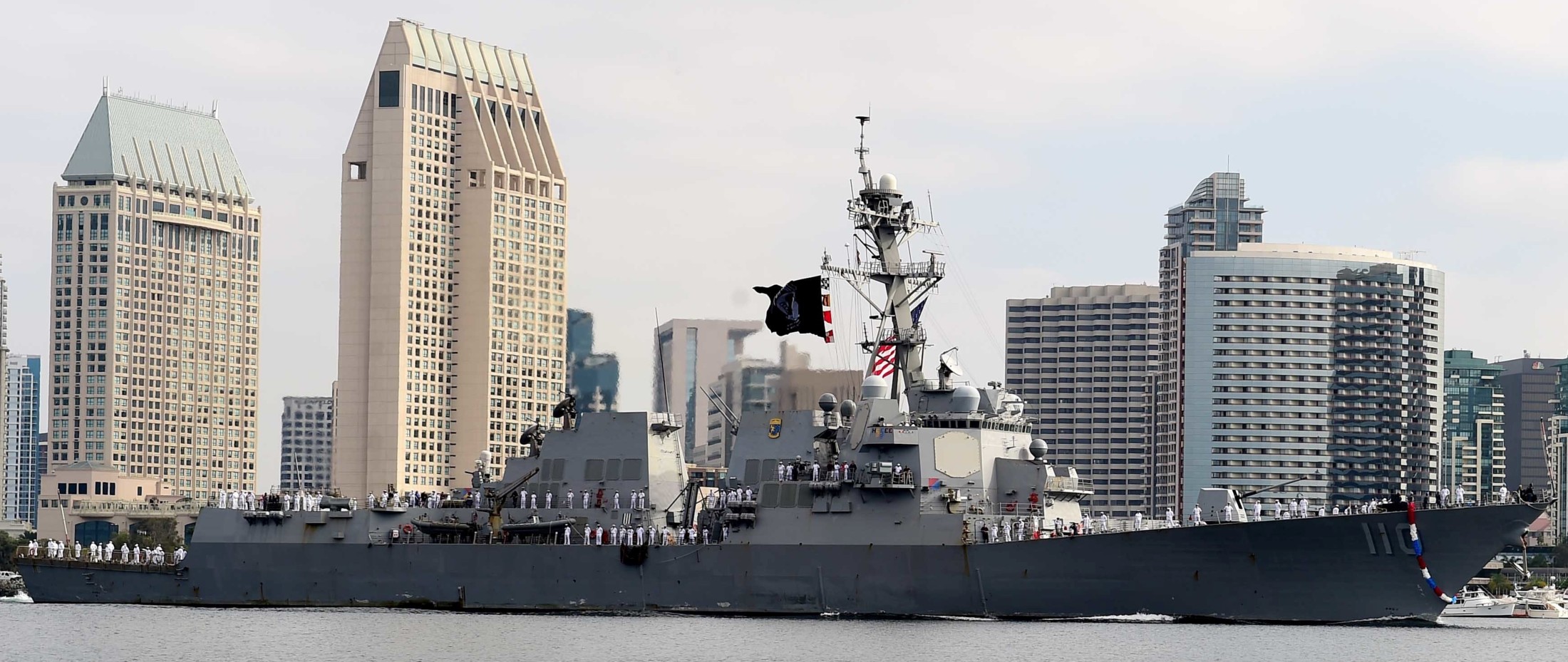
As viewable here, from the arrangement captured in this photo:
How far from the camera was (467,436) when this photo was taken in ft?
320

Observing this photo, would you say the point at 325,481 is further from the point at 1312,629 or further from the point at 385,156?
the point at 1312,629

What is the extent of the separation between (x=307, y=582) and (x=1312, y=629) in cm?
2321

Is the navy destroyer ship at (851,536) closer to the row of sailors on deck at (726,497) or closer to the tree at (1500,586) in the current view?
the row of sailors on deck at (726,497)

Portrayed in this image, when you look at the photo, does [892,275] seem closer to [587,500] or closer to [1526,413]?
[587,500]

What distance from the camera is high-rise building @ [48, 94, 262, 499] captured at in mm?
117938

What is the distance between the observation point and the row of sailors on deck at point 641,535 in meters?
45.4

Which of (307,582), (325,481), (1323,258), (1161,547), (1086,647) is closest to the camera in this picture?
(1086,647)

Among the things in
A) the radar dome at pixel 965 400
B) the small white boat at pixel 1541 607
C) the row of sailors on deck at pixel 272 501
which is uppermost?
the radar dome at pixel 965 400

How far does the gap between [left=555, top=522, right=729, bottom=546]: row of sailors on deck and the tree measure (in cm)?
5128

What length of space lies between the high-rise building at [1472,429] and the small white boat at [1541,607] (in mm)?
51940

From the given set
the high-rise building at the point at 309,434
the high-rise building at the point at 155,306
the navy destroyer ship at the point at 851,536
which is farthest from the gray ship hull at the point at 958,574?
the high-rise building at the point at 309,434

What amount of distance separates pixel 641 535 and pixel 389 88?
5572 centimetres

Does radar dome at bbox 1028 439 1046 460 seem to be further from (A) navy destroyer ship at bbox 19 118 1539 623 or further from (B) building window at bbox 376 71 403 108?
(B) building window at bbox 376 71 403 108

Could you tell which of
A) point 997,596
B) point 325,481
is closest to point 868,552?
point 997,596
